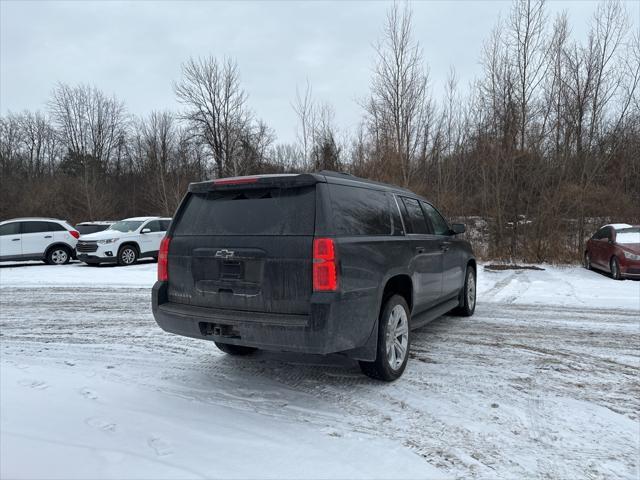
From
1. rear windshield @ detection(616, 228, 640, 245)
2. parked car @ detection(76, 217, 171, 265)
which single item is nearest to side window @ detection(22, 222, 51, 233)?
parked car @ detection(76, 217, 171, 265)

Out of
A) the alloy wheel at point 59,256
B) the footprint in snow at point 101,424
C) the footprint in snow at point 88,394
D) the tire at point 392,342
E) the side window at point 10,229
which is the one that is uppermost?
the side window at point 10,229

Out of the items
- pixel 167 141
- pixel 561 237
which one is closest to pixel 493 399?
pixel 561 237

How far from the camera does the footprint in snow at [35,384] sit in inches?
156

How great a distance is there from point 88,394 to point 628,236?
13.0 metres

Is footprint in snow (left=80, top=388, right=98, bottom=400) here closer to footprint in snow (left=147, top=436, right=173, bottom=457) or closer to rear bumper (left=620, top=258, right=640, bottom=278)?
footprint in snow (left=147, top=436, right=173, bottom=457)

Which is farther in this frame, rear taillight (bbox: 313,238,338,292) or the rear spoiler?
the rear spoiler

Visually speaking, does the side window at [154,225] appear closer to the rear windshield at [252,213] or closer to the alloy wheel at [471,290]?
the alloy wheel at [471,290]

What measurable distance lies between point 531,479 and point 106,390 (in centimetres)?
345

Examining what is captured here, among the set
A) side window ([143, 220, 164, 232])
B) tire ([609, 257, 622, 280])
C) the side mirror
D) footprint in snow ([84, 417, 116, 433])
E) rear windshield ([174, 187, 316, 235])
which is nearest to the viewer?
footprint in snow ([84, 417, 116, 433])

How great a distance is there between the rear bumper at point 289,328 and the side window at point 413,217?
1.56m

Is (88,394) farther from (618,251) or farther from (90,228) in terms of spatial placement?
(90,228)

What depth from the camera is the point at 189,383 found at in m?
4.12

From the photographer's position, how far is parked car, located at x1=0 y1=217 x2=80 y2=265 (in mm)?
15617

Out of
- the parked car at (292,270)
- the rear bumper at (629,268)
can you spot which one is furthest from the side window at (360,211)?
the rear bumper at (629,268)
